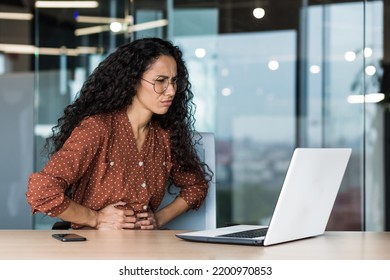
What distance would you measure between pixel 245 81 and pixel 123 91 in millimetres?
3132

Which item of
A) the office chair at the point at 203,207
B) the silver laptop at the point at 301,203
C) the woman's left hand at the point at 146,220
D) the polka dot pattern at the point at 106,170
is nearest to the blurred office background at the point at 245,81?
the office chair at the point at 203,207

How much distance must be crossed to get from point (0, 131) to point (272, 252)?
4.33m

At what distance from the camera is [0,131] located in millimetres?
6152

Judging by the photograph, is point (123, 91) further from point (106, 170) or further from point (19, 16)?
point (19, 16)

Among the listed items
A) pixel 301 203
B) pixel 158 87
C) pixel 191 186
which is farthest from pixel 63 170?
pixel 301 203

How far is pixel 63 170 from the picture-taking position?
2932 mm

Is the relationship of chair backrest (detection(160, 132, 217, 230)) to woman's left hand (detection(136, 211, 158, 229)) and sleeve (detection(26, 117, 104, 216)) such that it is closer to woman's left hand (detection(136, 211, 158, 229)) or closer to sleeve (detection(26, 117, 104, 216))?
woman's left hand (detection(136, 211, 158, 229))

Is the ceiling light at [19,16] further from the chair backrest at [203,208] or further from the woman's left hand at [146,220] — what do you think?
the woman's left hand at [146,220]

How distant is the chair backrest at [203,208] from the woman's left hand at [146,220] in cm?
26

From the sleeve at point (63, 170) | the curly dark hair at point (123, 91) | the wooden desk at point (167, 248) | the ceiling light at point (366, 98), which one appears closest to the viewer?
the wooden desk at point (167, 248)

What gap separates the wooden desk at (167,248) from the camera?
2062 mm

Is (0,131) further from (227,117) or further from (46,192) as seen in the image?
(46,192)

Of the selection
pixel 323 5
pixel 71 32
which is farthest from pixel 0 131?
pixel 323 5
